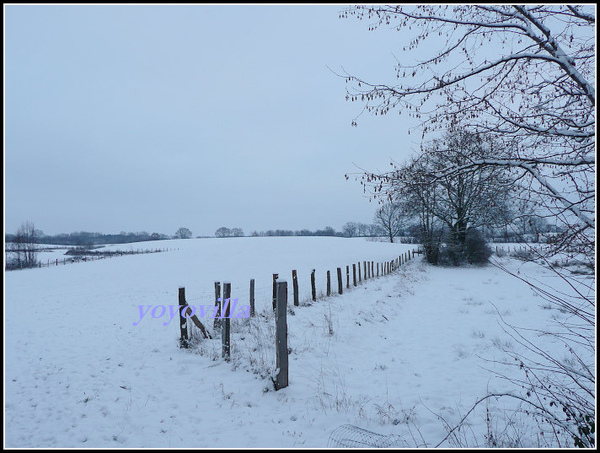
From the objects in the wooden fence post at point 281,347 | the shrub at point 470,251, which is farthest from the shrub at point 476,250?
the wooden fence post at point 281,347

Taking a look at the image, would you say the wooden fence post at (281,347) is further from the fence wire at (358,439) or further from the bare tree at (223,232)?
the bare tree at (223,232)

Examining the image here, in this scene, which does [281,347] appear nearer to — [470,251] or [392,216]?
[392,216]

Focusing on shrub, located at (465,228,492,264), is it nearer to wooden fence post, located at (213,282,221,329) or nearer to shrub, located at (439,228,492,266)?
shrub, located at (439,228,492,266)

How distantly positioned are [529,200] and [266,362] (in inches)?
205

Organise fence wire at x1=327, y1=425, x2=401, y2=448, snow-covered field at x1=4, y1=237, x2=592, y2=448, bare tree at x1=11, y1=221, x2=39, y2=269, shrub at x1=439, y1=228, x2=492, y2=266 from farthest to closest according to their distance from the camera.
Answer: bare tree at x1=11, y1=221, x2=39, y2=269 < shrub at x1=439, y1=228, x2=492, y2=266 < snow-covered field at x1=4, y1=237, x2=592, y2=448 < fence wire at x1=327, y1=425, x2=401, y2=448

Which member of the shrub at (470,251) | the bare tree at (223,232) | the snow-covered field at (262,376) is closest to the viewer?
the snow-covered field at (262,376)

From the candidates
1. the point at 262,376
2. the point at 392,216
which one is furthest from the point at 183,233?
the point at 262,376

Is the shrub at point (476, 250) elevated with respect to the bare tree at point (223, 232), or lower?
lower

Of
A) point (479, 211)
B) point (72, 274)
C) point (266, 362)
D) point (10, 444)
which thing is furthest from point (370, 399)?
point (72, 274)

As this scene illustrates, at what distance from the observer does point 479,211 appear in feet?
14.4

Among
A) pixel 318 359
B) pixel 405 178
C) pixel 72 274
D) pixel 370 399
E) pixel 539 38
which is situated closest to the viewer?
pixel 539 38

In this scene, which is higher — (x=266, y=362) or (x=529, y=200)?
(x=529, y=200)

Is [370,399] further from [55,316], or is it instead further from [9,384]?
[55,316]

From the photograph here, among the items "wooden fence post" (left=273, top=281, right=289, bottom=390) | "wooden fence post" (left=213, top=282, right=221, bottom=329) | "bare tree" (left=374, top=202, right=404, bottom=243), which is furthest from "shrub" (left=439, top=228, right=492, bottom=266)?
"wooden fence post" (left=273, top=281, right=289, bottom=390)
